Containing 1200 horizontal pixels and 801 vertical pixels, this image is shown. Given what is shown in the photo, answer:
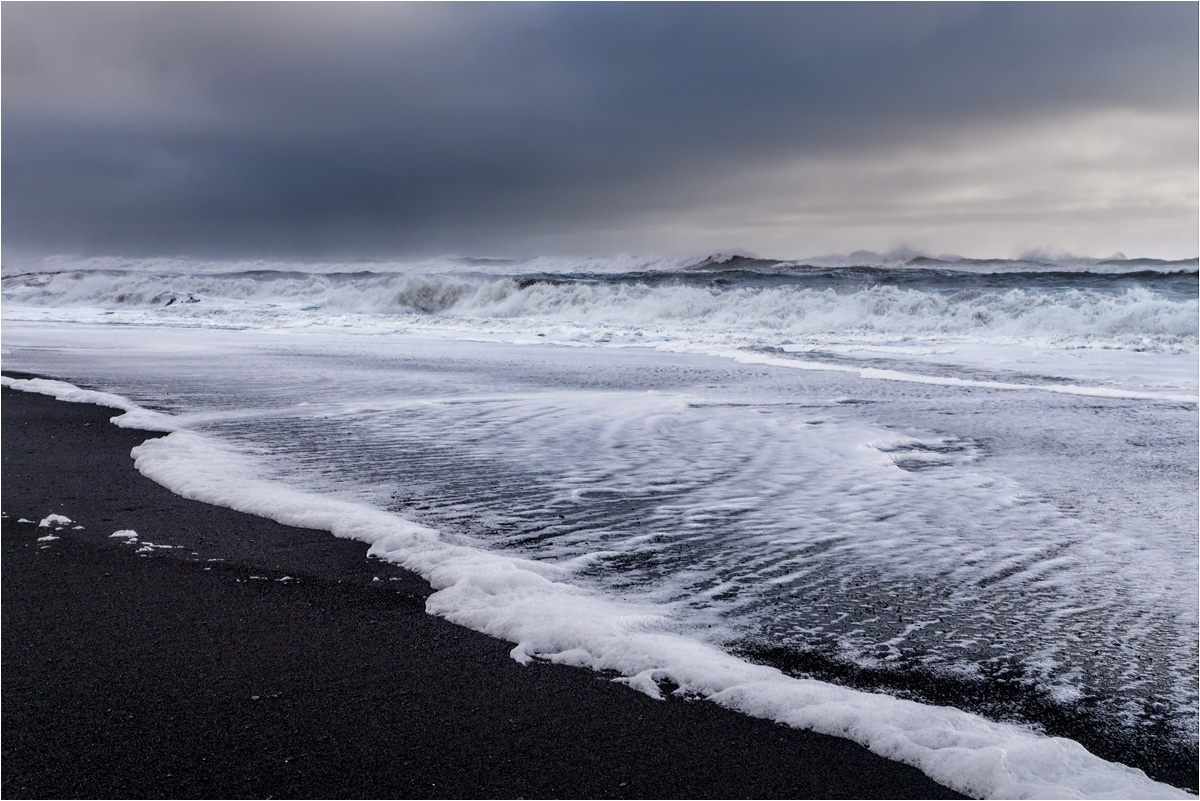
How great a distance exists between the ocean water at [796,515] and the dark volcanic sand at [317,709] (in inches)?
5.5

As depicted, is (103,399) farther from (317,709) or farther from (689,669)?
(689,669)

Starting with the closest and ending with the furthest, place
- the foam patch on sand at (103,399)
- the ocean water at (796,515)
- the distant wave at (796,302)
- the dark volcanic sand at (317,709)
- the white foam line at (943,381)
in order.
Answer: the dark volcanic sand at (317,709), the ocean water at (796,515), the foam patch on sand at (103,399), the white foam line at (943,381), the distant wave at (796,302)

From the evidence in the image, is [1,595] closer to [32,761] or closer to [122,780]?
[32,761]

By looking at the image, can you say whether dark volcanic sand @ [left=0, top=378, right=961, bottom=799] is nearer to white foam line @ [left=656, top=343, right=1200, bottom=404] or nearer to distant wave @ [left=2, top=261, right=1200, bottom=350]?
white foam line @ [left=656, top=343, right=1200, bottom=404]

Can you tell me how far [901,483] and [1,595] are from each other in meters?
3.66

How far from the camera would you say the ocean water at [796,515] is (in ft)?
6.72

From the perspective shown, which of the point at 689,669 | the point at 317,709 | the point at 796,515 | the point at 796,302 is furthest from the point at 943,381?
the point at 796,302

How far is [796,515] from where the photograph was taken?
366 cm

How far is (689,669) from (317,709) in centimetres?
88

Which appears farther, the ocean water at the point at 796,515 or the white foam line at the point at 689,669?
the ocean water at the point at 796,515

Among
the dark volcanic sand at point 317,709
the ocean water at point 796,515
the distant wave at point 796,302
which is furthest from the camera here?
the distant wave at point 796,302

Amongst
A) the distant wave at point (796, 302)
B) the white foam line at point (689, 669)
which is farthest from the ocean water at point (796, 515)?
the distant wave at point (796, 302)

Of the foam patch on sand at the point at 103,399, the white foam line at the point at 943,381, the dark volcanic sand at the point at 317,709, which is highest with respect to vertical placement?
the foam patch on sand at the point at 103,399

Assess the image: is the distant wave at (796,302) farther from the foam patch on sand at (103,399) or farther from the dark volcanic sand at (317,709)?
the dark volcanic sand at (317,709)
